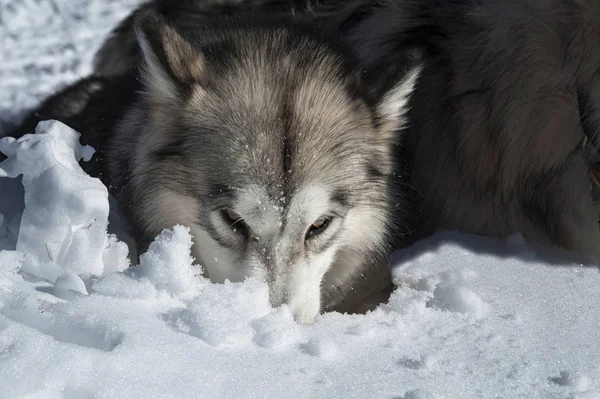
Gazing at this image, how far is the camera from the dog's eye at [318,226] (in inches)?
108

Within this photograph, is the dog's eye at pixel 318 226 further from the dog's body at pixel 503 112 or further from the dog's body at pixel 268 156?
the dog's body at pixel 503 112

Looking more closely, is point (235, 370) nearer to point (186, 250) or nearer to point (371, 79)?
point (186, 250)

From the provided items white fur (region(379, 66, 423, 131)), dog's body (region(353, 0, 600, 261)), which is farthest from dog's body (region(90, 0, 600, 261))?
white fur (region(379, 66, 423, 131))

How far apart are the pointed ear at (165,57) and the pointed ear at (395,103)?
2.25 ft

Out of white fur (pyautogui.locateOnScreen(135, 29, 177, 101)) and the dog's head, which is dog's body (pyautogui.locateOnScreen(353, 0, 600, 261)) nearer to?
the dog's head

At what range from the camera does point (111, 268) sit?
2.74m

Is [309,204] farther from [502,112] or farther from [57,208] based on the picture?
[502,112]

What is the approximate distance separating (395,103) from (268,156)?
645mm

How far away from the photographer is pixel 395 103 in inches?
119

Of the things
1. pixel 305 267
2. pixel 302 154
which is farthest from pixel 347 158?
pixel 305 267

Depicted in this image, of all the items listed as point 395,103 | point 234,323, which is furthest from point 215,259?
→ point 395,103

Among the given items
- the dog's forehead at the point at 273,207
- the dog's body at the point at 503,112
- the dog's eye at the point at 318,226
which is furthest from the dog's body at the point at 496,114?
the dog's forehead at the point at 273,207

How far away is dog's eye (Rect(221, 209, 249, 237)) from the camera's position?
2.68 meters

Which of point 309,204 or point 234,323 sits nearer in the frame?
point 234,323
